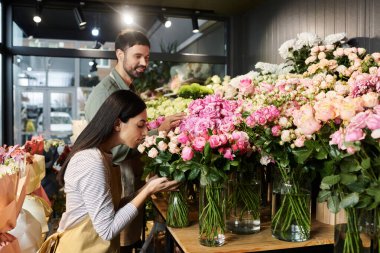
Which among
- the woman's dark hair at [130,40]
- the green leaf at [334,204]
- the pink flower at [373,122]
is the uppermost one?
the woman's dark hair at [130,40]

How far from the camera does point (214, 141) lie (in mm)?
1243

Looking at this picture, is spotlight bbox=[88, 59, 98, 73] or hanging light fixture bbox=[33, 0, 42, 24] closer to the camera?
hanging light fixture bbox=[33, 0, 42, 24]

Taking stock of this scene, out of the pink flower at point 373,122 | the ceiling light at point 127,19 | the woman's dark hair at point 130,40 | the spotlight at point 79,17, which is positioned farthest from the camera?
the ceiling light at point 127,19

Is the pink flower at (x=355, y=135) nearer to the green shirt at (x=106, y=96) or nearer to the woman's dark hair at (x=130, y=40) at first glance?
the green shirt at (x=106, y=96)

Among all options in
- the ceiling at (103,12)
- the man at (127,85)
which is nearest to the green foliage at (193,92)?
the man at (127,85)

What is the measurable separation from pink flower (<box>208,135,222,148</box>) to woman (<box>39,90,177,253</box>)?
0.27 metres

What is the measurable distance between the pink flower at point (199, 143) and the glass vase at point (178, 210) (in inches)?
11.6

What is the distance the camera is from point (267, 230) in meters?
1.45

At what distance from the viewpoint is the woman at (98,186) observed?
55.2 inches

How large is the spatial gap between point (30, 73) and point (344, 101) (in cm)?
489

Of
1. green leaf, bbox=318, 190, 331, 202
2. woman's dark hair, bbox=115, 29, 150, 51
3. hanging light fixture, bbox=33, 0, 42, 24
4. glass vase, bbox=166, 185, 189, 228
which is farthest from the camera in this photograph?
hanging light fixture, bbox=33, 0, 42, 24

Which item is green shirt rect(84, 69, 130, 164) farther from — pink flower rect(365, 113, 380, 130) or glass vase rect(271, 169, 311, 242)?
pink flower rect(365, 113, 380, 130)

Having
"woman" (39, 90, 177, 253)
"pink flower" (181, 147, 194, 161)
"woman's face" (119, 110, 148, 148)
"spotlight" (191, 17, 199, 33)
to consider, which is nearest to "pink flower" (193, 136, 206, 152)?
"pink flower" (181, 147, 194, 161)

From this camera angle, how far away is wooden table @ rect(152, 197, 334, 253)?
129cm
